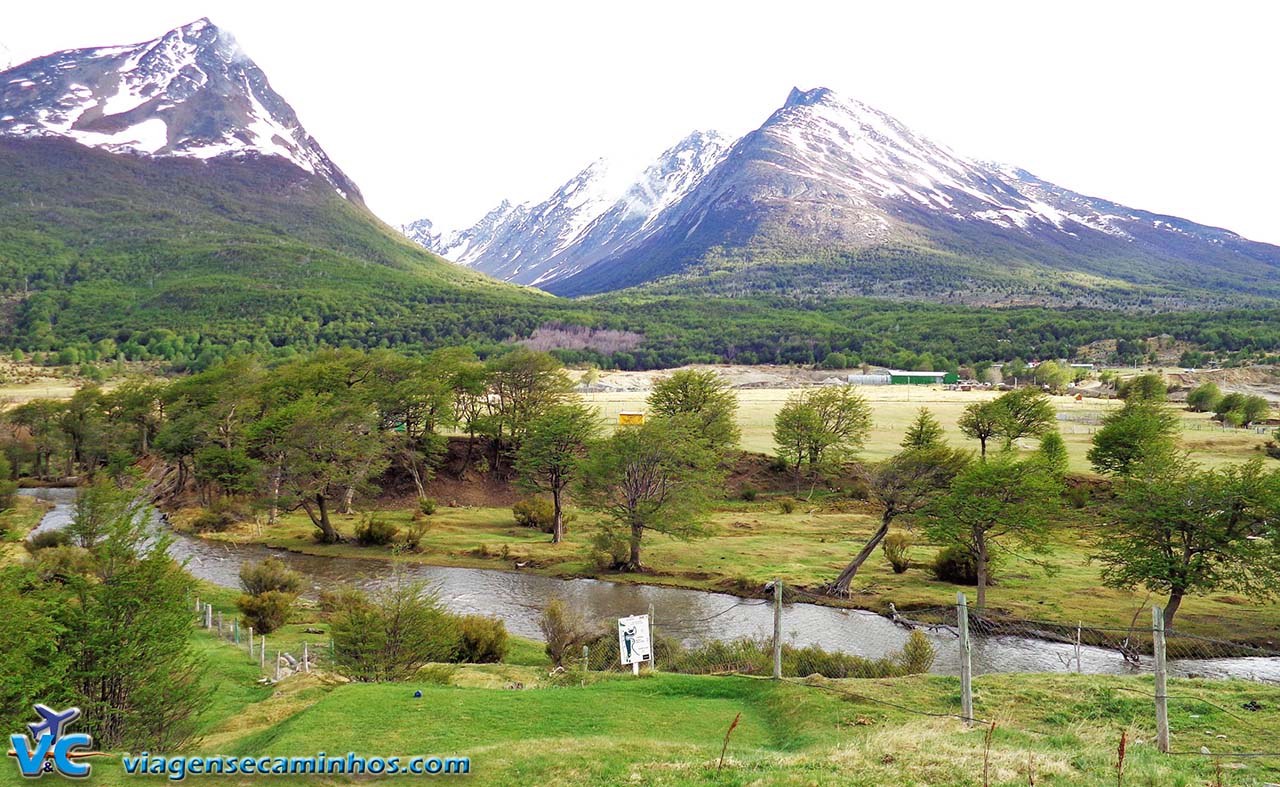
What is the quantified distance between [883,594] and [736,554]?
9698 millimetres

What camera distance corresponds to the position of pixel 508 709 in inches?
617

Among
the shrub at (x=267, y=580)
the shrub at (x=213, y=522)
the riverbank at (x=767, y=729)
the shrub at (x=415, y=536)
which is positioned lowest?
the shrub at (x=213, y=522)

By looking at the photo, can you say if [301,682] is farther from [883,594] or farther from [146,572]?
[883,594]

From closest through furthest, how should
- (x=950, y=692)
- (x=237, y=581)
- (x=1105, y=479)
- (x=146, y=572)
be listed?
1. (x=146, y=572)
2. (x=950, y=692)
3. (x=237, y=581)
4. (x=1105, y=479)

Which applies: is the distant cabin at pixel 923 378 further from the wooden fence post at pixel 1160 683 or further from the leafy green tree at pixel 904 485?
the wooden fence post at pixel 1160 683

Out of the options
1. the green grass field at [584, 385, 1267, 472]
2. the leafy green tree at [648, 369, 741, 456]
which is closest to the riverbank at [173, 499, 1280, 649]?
the leafy green tree at [648, 369, 741, 456]

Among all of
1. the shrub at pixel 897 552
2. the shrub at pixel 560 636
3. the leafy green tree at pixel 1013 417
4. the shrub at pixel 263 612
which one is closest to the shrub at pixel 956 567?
the shrub at pixel 897 552

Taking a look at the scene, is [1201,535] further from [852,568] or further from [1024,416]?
[1024,416]

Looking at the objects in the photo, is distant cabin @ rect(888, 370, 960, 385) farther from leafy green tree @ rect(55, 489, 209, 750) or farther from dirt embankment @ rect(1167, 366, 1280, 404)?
leafy green tree @ rect(55, 489, 209, 750)

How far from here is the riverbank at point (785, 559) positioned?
105 ft

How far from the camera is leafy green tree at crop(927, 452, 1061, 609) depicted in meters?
31.9

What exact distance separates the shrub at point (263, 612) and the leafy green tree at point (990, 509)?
26161mm

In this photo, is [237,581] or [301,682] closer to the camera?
[301,682]

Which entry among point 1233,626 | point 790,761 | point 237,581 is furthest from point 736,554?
point 790,761
